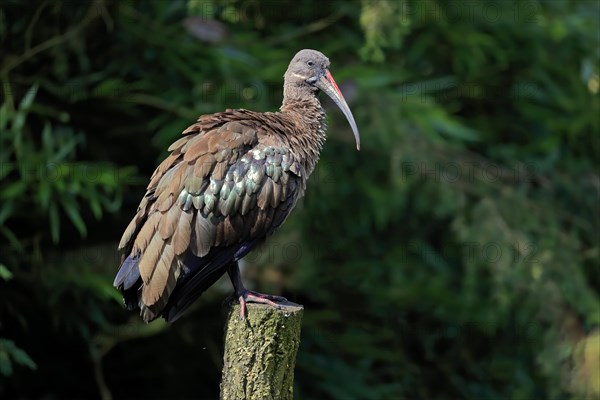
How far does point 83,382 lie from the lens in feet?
25.0

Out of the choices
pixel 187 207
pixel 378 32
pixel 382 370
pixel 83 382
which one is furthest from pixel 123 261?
pixel 382 370

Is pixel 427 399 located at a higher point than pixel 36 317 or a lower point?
lower

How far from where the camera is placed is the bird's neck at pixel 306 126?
4.96 m

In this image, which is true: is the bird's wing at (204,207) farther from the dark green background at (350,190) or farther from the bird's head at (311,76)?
the dark green background at (350,190)

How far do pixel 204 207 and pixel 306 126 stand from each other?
32.3 inches

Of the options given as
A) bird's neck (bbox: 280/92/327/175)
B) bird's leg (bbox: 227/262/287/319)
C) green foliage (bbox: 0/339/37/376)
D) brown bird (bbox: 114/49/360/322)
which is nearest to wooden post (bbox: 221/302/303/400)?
bird's leg (bbox: 227/262/287/319)

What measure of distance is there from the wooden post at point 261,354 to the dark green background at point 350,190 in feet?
7.67

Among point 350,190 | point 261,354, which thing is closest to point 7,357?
point 261,354

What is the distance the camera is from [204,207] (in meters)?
4.57

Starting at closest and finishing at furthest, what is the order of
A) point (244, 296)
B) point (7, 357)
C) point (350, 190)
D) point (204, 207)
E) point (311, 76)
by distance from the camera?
point (244, 296)
point (204, 207)
point (311, 76)
point (7, 357)
point (350, 190)

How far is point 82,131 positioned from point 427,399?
3.72 metres

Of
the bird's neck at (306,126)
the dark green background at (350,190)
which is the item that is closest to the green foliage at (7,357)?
the dark green background at (350,190)

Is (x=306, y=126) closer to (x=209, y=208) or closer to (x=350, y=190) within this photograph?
(x=209, y=208)

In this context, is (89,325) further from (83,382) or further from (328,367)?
(328,367)
